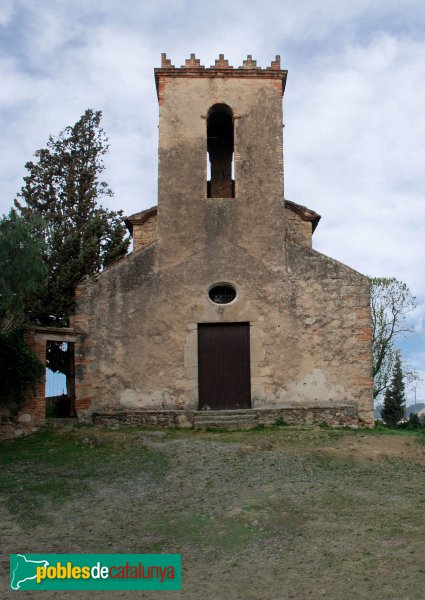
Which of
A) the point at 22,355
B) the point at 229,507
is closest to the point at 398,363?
the point at 22,355

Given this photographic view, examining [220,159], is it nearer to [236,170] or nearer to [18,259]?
[236,170]

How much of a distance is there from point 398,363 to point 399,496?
24.6 meters

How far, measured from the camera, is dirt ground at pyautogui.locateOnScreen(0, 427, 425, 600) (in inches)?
269

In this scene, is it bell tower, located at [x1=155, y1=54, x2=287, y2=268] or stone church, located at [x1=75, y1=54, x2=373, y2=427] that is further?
bell tower, located at [x1=155, y1=54, x2=287, y2=268]

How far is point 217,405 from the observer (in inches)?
651

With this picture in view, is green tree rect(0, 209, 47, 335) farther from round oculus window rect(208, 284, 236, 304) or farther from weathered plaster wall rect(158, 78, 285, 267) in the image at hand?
round oculus window rect(208, 284, 236, 304)

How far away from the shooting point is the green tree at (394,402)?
34594mm

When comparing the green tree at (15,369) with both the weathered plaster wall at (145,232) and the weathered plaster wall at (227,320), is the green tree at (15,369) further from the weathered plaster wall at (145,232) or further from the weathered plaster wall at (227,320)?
the weathered plaster wall at (145,232)

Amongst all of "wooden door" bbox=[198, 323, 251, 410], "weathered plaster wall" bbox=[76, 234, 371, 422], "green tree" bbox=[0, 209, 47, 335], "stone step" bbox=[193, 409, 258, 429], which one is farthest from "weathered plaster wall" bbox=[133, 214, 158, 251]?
"green tree" bbox=[0, 209, 47, 335]

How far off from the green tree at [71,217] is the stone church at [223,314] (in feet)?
17.7

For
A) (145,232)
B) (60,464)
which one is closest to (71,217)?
(145,232)

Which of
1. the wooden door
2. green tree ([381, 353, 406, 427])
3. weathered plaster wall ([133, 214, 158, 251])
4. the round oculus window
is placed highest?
weathered plaster wall ([133, 214, 158, 251])

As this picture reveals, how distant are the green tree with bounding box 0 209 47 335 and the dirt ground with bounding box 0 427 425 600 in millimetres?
3402

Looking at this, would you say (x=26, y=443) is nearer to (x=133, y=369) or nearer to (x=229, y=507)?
(x=133, y=369)
